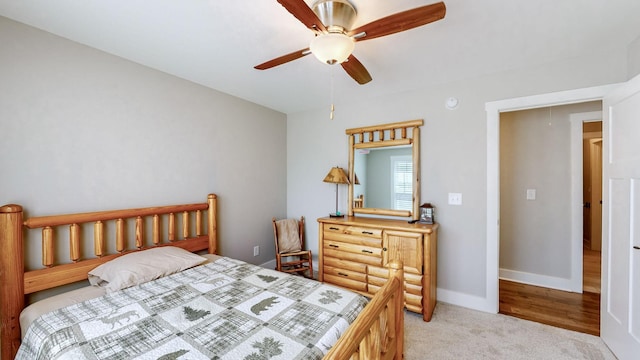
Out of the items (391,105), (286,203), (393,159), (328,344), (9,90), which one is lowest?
(328,344)

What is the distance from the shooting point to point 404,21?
1.30 m

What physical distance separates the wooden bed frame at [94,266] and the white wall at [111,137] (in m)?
0.12

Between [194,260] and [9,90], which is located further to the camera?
[194,260]

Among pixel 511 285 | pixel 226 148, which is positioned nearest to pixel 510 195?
pixel 511 285

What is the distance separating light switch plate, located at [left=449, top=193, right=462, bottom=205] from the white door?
106 cm

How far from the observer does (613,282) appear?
1957 mm

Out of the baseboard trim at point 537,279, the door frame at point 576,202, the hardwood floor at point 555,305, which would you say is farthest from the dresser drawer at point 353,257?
the door frame at point 576,202

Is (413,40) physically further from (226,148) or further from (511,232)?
(511,232)

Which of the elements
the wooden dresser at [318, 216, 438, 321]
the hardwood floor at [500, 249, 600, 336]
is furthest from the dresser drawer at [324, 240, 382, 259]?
the hardwood floor at [500, 249, 600, 336]

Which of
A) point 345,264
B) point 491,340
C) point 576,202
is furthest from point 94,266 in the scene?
point 576,202

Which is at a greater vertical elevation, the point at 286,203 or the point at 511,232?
the point at 286,203

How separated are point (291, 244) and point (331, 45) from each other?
9.11ft

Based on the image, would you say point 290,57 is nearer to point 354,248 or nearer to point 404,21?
point 404,21

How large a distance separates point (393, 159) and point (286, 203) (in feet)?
5.96
